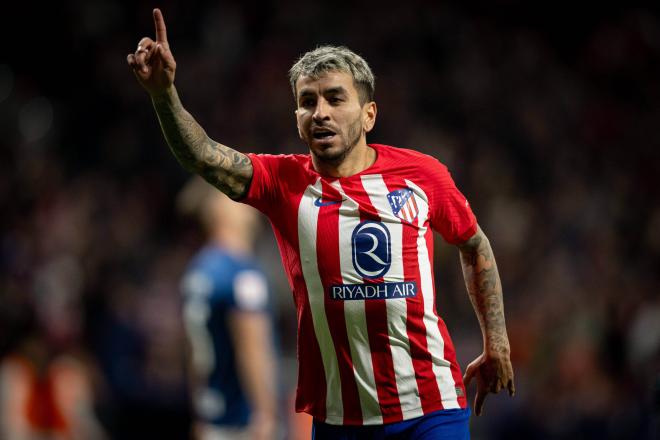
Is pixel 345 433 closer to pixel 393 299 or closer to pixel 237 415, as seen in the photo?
pixel 393 299

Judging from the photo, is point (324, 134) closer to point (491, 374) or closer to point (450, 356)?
point (450, 356)

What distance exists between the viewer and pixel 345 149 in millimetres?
3588

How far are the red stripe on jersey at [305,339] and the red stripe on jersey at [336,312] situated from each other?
8 centimetres

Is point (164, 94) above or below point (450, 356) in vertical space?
above

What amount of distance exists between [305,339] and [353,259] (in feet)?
1.20

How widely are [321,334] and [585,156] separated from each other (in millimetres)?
7606

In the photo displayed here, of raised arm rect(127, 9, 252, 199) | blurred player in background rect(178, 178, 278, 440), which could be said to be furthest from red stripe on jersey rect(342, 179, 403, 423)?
blurred player in background rect(178, 178, 278, 440)

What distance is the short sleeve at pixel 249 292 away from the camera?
18.5ft

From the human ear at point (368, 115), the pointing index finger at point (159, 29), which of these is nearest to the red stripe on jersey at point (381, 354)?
the human ear at point (368, 115)

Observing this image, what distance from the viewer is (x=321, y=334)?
3549 mm

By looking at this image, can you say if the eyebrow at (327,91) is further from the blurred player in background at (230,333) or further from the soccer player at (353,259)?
the blurred player in background at (230,333)

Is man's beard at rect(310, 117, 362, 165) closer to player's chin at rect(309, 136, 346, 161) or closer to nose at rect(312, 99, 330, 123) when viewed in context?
player's chin at rect(309, 136, 346, 161)

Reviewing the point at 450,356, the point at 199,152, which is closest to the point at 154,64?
the point at 199,152

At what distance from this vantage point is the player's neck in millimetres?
3635
